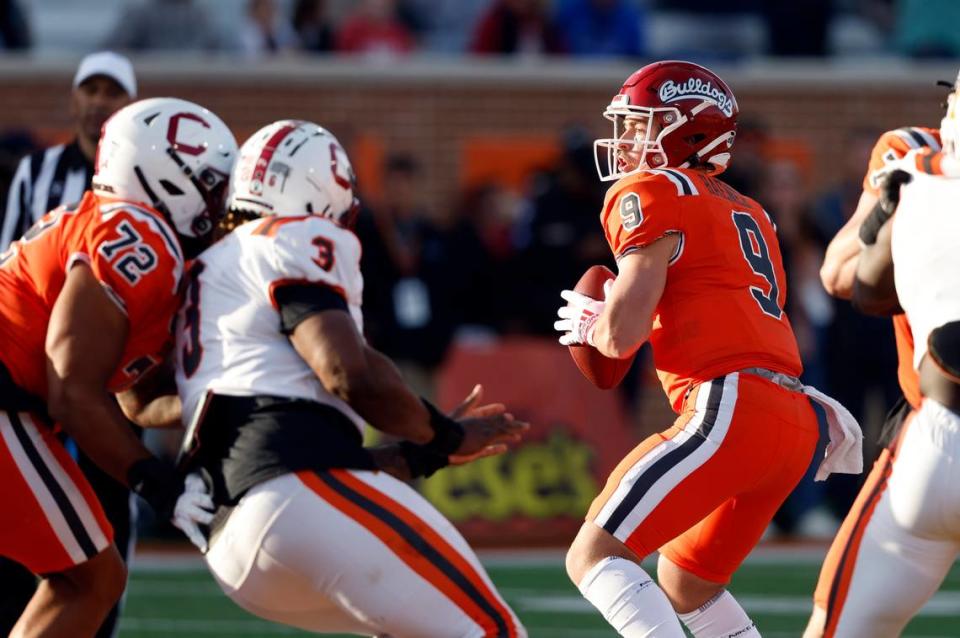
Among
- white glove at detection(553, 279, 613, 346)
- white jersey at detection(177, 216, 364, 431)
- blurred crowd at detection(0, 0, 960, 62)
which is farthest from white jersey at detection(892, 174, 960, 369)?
blurred crowd at detection(0, 0, 960, 62)

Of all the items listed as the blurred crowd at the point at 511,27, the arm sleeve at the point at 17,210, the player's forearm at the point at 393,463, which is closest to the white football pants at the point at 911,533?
the player's forearm at the point at 393,463

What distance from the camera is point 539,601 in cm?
804

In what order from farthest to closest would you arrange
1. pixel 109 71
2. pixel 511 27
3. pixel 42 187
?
pixel 511 27 < pixel 109 71 < pixel 42 187

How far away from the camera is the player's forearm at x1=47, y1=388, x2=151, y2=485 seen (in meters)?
4.52

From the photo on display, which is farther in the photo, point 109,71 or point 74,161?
point 109,71

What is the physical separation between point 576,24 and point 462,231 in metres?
2.98

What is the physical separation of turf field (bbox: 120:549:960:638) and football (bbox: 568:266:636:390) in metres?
2.40

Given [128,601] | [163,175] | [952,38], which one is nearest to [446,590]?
[163,175]

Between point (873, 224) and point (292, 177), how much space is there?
150 centimetres

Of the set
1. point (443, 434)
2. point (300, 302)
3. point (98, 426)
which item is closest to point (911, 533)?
point (443, 434)

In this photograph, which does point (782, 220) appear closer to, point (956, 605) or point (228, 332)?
point (956, 605)

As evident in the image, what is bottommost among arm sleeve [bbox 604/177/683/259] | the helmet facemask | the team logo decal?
arm sleeve [bbox 604/177/683/259]

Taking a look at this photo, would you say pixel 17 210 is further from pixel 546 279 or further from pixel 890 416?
pixel 546 279

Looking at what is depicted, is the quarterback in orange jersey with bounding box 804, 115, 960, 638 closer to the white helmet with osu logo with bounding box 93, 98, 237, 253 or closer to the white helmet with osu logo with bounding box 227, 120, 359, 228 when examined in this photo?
the white helmet with osu logo with bounding box 227, 120, 359, 228
